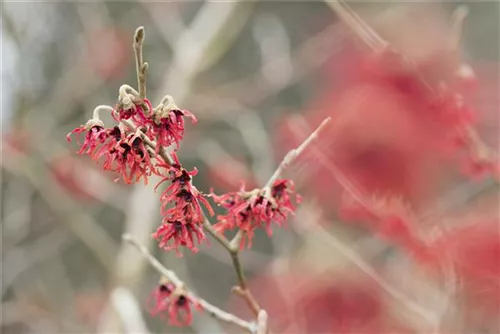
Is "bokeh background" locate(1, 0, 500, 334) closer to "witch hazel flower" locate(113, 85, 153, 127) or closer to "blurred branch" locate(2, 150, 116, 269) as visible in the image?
"blurred branch" locate(2, 150, 116, 269)

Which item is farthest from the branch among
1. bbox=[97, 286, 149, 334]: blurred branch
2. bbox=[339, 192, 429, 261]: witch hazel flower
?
bbox=[97, 286, 149, 334]: blurred branch

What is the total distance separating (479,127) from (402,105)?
518 millimetres

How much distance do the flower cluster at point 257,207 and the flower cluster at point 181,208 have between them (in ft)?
0.11

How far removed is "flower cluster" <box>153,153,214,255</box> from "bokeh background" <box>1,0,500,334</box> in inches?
9.0

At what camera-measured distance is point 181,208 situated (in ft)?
1.61

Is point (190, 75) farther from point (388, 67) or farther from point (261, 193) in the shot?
point (261, 193)

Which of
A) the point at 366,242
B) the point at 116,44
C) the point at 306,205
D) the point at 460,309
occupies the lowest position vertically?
the point at 460,309

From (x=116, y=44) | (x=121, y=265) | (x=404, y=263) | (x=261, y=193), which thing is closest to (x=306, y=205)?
(x=404, y=263)

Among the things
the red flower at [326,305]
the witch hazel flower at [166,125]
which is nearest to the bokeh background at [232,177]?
the red flower at [326,305]

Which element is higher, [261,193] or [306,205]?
[306,205]

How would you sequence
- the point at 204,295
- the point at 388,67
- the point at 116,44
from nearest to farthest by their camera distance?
the point at 388,67 < the point at 116,44 < the point at 204,295

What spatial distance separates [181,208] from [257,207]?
0.07m

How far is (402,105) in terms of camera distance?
1.09m

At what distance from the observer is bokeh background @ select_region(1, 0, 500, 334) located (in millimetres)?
1191
